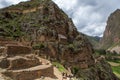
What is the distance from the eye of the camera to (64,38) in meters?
53.7

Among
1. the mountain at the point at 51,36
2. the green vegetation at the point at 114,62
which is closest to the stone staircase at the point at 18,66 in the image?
the mountain at the point at 51,36

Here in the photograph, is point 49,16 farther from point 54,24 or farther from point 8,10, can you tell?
point 8,10

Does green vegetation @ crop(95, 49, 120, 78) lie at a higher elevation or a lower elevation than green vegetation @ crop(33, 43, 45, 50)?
lower

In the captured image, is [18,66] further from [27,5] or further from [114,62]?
[114,62]

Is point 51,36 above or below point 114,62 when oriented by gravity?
above

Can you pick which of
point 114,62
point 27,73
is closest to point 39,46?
point 27,73

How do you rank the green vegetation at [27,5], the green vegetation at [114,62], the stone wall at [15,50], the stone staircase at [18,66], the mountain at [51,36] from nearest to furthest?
the stone staircase at [18,66], the stone wall at [15,50], the mountain at [51,36], the green vegetation at [27,5], the green vegetation at [114,62]

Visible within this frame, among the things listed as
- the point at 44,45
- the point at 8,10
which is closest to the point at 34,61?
the point at 44,45

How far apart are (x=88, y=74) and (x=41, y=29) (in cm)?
1194

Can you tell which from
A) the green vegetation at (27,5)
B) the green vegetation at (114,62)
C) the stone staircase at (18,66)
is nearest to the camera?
the stone staircase at (18,66)

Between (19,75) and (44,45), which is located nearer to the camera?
(19,75)

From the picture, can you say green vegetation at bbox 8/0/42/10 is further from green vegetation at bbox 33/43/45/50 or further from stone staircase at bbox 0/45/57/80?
stone staircase at bbox 0/45/57/80

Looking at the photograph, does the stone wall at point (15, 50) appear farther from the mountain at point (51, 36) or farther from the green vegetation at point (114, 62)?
the green vegetation at point (114, 62)

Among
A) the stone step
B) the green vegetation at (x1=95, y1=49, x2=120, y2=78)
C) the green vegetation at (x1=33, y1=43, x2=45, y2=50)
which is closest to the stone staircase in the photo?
the stone step
